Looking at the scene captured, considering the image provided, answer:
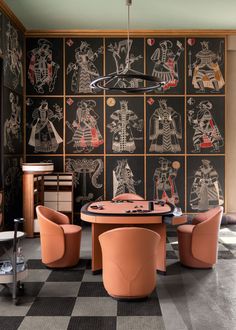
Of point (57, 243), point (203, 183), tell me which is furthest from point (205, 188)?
point (57, 243)

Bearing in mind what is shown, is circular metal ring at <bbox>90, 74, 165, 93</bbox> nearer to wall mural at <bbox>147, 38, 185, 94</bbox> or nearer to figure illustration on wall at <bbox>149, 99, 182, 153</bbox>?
figure illustration on wall at <bbox>149, 99, 182, 153</bbox>

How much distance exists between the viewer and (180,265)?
5.11m

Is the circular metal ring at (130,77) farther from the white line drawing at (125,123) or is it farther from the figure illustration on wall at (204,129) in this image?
the figure illustration on wall at (204,129)

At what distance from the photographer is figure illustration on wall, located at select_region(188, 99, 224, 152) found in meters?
7.87

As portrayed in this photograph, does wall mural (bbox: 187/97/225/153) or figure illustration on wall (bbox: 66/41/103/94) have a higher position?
figure illustration on wall (bbox: 66/41/103/94)

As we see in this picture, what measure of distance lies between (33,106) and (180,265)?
461 cm

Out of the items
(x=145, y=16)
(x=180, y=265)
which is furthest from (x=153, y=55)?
(x=180, y=265)

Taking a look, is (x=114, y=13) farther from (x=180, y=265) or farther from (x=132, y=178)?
(x=180, y=265)

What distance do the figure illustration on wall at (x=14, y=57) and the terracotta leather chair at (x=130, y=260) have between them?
4.25 meters

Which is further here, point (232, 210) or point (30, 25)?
point (232, 210)

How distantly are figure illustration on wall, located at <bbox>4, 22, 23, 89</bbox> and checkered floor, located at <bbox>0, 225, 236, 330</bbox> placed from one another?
3.88 metres

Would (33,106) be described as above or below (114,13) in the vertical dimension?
below

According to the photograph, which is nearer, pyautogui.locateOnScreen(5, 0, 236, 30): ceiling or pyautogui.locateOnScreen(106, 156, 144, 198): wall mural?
pyautogui.locateOnScreen(5, 0, 236, 30): ceiling

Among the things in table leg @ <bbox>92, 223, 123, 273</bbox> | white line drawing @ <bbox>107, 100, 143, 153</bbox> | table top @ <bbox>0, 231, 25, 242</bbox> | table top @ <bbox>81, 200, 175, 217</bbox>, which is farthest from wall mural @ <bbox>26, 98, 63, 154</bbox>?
table top @ <bbox>0, 231, 25, 242</bbox>
